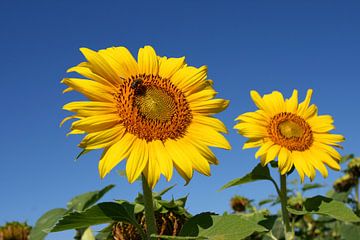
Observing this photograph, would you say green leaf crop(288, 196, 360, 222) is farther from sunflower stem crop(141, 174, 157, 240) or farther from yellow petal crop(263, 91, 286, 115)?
sunflower stem crop(141, 174, 157, 240)

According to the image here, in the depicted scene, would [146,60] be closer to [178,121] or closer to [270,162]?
[178,121]

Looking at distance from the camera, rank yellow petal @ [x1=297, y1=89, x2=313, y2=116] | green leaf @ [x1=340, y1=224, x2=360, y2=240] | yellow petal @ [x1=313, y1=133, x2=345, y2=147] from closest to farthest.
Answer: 1. yellow petal @ [x1=313, y1=133, x2=345, y2=147]
2. yellow petal @ [x1=297, y1=89, x2=313, y2=116]
3. green leaf @ [x1=340, y1=224, x2=360, y2=240]

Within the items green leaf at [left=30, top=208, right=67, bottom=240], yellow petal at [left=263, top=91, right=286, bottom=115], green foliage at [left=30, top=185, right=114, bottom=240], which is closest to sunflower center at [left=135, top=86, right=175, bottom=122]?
green foliage at [left=30, top=185, right=114, bottom=240]

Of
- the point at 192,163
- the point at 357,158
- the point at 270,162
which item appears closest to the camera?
the point at 192,163

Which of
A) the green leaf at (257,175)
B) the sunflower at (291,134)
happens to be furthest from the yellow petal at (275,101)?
the green leaf at (257,175)

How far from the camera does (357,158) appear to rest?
22.2 ft

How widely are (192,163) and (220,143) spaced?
0.64ft

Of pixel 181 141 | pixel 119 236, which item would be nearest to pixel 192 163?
pixel 181 141

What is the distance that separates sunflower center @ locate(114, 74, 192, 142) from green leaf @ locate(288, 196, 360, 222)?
41.6 inches

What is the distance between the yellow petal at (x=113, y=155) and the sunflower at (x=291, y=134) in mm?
1212

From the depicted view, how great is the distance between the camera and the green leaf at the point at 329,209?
2816mm

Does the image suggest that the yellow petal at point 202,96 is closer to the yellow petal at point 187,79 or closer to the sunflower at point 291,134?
the yellow petal at point 187,79

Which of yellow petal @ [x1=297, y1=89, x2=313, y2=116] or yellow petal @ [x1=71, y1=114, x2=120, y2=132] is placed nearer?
yellow petal @ [x1=71, y1=114, x2=120, y2=132]

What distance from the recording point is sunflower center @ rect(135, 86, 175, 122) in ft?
6.88
